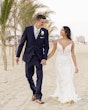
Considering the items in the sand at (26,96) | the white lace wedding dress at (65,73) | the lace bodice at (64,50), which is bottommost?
the sand at (26,96)

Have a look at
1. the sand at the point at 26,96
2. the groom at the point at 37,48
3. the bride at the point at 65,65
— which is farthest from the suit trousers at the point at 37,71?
the bride at the point at 65,65

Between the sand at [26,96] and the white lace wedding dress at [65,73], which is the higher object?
the white lace wedding dress at [65,73]

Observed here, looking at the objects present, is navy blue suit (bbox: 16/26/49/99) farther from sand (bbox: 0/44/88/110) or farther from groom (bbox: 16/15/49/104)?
sand (bbox: 0/44/88/110)

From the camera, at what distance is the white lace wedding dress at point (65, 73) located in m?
7.41

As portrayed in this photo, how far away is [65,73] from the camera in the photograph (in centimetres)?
747

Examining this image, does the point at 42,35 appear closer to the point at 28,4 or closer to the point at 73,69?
the point at 73,69

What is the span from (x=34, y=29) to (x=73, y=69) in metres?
1.13

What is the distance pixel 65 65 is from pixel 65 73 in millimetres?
156

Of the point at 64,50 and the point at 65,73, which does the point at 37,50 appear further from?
the point at 65,73

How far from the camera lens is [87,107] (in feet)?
22.6

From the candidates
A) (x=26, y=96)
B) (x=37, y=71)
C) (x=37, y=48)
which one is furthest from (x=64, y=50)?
(x=26, y=96)

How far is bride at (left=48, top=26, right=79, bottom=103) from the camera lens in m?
7.39

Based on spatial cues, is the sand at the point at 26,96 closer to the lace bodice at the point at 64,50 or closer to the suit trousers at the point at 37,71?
the suit trousers at the point at 37,71

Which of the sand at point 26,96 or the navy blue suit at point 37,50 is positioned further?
the navy blue suit at point 37,50
